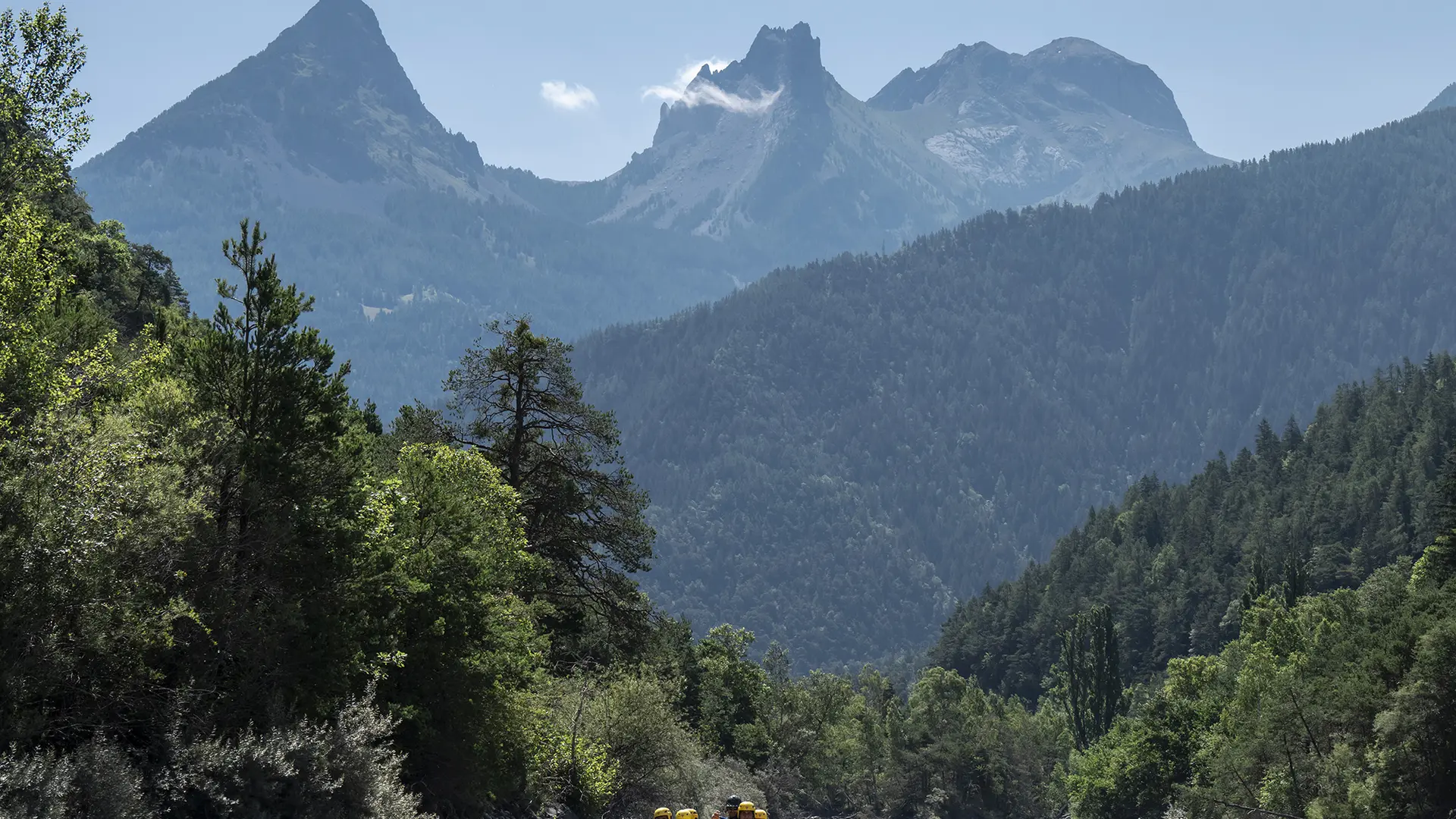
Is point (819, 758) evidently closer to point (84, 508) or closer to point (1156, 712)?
point (1156, 712)

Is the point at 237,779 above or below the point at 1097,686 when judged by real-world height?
below

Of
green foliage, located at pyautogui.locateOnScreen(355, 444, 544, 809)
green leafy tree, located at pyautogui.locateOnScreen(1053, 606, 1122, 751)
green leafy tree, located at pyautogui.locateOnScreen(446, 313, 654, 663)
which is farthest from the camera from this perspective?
green leafy tree, located at pyautogui.locateOnScreen(1053, 606, 1122, 751)

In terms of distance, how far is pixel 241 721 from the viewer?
2783 centimetres

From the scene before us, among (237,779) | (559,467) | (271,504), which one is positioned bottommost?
(237,779)

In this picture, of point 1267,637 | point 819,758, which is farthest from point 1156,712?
point 819,758

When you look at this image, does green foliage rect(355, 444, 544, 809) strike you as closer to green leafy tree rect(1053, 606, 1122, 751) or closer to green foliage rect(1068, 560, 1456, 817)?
green foliage rect(1068, 560, 1456, 817)

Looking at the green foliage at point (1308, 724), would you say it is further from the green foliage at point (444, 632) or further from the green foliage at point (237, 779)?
the green foliage at point (237, 779)

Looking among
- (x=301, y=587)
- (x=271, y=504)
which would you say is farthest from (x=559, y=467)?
(x=271, y=504)

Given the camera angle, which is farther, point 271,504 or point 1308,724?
point 1308,724

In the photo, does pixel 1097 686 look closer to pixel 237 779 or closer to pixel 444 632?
pixel 444 632

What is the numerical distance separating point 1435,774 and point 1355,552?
129063 mm

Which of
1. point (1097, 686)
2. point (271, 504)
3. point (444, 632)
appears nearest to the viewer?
point (271, 504)

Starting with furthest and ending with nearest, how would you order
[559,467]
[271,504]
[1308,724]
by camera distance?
[1308,724] < [559,467] < [271,504]

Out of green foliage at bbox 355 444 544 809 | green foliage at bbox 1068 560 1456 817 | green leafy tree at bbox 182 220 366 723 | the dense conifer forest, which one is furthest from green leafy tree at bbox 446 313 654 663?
green foliage at bbox 1068 560 1456 817
